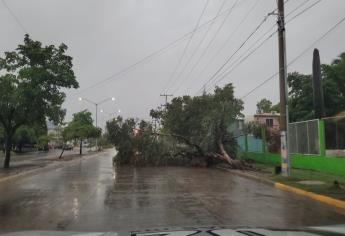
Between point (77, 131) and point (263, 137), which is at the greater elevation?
point (77, 131)

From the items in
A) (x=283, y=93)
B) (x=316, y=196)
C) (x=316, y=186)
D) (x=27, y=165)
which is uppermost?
(x=283, y=93)

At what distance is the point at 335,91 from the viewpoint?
51.3 m

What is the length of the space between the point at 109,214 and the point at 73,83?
22.1m

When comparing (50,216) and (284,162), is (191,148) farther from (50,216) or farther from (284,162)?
(50,216)

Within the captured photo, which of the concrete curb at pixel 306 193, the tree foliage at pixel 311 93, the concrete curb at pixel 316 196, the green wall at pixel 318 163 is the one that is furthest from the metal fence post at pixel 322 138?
the tree foliage at pixel 311 93

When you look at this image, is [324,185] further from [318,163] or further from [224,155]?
[224,155]

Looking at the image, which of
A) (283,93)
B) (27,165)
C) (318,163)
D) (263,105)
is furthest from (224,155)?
(263,105)

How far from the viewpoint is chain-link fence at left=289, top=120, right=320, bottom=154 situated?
1171 inches

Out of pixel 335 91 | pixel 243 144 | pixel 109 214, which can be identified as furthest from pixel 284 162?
pixel 335 91

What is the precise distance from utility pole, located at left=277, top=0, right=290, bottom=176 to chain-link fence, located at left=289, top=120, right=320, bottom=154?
168 inches

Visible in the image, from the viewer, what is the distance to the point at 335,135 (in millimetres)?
27875

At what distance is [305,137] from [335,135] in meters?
3.71

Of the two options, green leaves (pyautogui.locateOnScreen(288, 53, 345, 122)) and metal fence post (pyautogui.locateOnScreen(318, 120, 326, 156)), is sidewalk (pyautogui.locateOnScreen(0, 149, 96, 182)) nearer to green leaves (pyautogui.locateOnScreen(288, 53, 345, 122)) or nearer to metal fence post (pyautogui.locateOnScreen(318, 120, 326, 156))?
metal fence post (pyautogui.locateOnScreen(318, 120, 326, 156))

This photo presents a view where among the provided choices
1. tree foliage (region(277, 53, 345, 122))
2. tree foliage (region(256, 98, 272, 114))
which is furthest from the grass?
tree foliage (region(256, 98, 272, 114))
